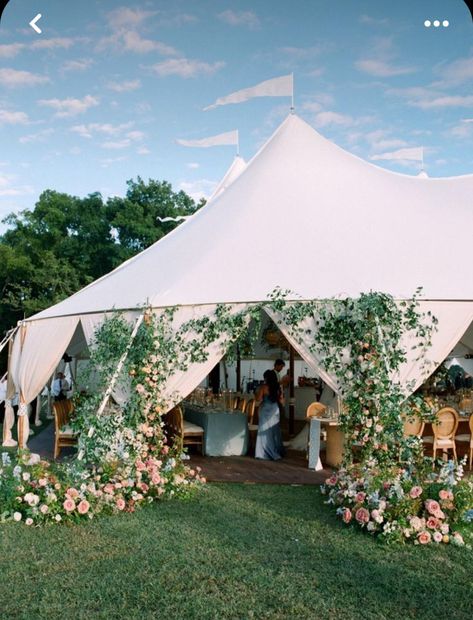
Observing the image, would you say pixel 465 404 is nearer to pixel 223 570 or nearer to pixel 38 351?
pixel 38 351

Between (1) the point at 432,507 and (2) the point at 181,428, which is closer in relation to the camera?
(1) the point at 432,507

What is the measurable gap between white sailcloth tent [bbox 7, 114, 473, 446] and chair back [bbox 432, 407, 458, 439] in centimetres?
89

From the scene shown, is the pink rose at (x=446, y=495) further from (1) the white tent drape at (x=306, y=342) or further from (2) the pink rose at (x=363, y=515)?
(1) the white tent drape at (x=306, y=342)

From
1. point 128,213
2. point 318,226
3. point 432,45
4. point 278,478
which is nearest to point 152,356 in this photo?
point 278,478

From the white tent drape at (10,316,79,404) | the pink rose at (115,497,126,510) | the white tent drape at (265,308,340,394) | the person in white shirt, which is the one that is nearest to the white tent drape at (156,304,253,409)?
the white tent drape at (265,308,340,394)

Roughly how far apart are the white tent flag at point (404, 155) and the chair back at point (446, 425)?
710 cm

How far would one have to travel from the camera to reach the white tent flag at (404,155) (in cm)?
1377

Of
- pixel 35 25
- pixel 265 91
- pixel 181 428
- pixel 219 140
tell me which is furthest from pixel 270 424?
pixel 35 25

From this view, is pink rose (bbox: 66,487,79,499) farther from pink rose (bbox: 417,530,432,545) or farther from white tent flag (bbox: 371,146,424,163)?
white tent flag (bbox: 371,146,424,163)

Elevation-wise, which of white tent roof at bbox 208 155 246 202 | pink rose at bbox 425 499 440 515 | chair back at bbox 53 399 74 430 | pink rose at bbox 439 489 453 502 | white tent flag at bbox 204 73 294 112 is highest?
white tent flag at bbox 204 73 294 112

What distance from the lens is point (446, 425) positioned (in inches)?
331

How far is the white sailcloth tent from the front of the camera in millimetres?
8031

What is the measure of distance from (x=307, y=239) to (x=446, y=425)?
3.02 m

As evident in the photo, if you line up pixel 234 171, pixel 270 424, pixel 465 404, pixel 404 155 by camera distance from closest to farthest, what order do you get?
pixel 270 424 < pixel 465 404 < pixel 404 155 < pixel 234 171
